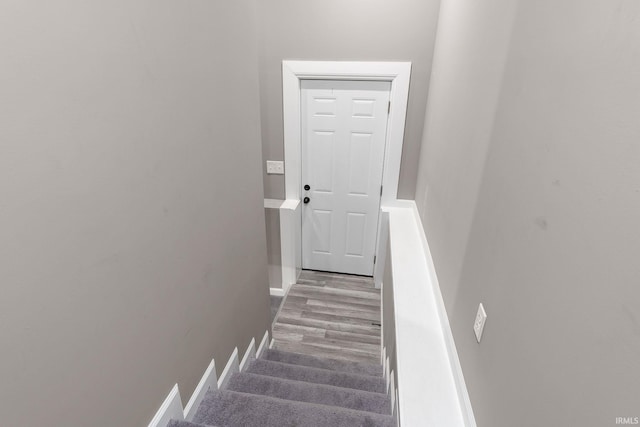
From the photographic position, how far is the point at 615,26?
0.57m

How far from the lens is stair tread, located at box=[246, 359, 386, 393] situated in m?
1.97

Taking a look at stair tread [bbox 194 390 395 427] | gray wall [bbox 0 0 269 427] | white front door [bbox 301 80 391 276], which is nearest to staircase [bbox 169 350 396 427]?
stair tread [bbox 194 390 395 427]

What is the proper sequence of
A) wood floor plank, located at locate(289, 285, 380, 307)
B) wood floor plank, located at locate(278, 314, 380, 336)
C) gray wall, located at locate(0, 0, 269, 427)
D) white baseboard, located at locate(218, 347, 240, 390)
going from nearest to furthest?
gray wall, located at locate(0, 0, 269, 427) < white baseboard, located at locate(218, 347, 240, 390) < wood floor plank, located at locate(278, 314, 380, 336) < wood floor plank, located at locate(289, 285, 380, 307)

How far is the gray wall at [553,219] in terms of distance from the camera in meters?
0.51

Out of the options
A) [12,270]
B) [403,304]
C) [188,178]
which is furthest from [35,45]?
[403,304]

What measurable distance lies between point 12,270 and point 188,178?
633mm

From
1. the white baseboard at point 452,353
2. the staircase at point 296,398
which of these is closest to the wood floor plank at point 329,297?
the staircase at point 296,398

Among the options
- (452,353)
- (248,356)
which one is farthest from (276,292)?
(452,353)

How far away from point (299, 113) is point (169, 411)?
8.20 feet

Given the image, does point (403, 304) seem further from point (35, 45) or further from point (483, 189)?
point (35, 45)

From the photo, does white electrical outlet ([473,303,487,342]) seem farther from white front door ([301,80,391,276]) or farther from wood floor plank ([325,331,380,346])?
white front door ([301,80,391,276])

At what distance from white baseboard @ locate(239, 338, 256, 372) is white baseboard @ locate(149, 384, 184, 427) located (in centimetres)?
64

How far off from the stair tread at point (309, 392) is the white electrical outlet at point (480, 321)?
2.78ft

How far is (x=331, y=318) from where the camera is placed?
10.2ft
